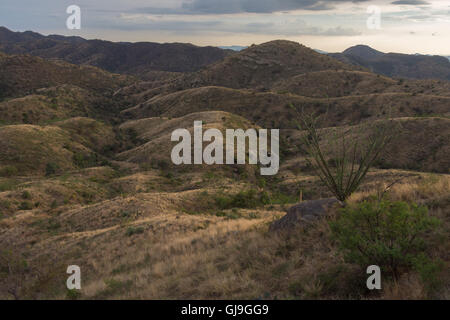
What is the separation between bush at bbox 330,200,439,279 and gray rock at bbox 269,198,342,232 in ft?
7.89

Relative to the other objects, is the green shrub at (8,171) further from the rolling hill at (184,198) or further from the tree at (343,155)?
the tree at (343,155)

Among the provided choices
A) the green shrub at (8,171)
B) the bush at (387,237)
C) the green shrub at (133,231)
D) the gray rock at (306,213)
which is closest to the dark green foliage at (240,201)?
the green shrub at (133,231)

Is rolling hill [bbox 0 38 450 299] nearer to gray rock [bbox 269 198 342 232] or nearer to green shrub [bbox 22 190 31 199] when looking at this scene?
green shrub [bbox 22 190 31 199]

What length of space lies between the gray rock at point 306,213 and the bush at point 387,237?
7.89 feet

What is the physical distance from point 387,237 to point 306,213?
2.95 m

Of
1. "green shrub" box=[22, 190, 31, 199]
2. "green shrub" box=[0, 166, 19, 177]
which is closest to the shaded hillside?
"green shrub" box=[0, 166, 19, 177]

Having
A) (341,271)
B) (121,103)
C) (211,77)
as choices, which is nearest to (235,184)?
(341,271)

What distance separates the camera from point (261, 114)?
2361 inches

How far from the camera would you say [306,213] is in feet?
28.7

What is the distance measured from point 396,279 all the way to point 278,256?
262cm

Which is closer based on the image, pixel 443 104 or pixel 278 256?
pixel 278 256

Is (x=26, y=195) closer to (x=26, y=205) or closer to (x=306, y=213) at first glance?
(x=26, y=205)

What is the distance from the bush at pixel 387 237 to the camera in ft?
18.0

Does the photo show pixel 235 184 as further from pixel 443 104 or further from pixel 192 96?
pixel 192 96
